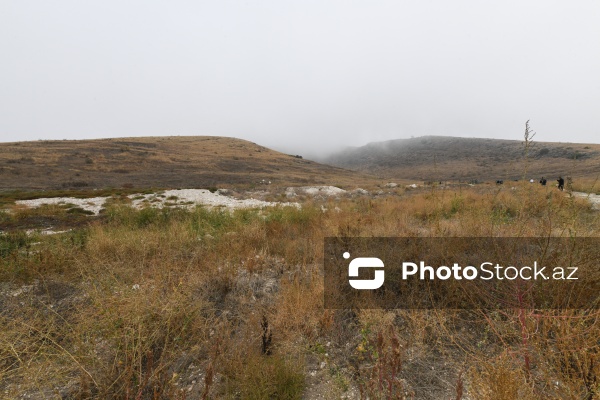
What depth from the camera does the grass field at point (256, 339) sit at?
179 centimetres

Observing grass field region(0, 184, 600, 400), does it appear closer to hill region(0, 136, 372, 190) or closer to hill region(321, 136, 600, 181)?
hill region(0, 136, 372, 190)

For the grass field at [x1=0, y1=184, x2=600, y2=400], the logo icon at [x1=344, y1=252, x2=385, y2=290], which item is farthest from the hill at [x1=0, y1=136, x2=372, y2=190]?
the logo icon at [x1=344, y1=252, x2=385, y2=290]

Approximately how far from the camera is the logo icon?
312 cm

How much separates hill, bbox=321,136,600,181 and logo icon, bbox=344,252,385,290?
1236 inches

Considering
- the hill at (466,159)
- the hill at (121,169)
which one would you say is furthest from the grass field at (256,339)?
the hill at (466,159)

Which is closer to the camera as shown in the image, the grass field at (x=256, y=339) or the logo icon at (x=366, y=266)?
the grass field at (x=256, y=339)

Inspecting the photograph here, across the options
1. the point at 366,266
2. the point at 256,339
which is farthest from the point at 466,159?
the point at 256,339

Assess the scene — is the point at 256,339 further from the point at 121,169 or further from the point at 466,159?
A: the point at 466,159

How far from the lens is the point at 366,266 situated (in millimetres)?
3361

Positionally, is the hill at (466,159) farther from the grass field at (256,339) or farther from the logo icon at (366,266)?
the grass field at (256,339)

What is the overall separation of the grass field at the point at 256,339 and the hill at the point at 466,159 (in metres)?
32.0

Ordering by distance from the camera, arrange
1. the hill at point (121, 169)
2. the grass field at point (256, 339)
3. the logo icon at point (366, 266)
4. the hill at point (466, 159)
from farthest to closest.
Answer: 1. the hill at point (466, 159)
2. the hill at point (121, 169)
3. the logo icon at point (366, 266)
4. the grass field at point (256, 339)

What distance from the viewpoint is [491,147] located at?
6316cm

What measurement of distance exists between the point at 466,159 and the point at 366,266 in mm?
66890
